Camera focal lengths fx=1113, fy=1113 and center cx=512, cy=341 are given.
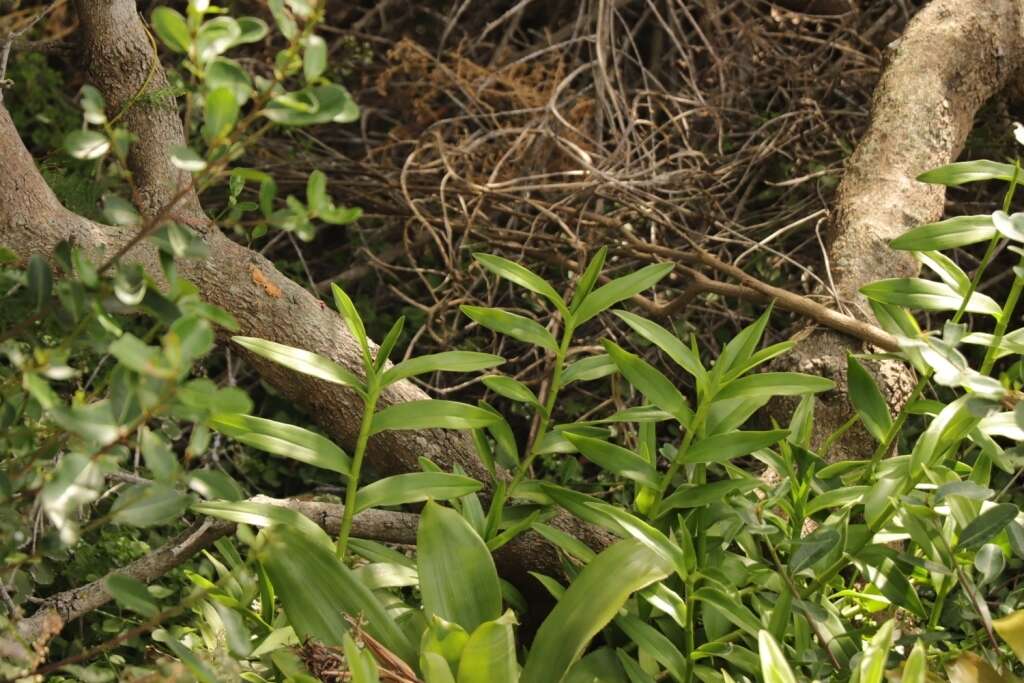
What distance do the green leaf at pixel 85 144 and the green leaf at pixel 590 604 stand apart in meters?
0.60

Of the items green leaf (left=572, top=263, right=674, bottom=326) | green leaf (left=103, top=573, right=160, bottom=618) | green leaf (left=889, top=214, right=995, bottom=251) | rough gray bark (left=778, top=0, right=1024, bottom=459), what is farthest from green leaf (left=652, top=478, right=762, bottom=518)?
green leaf (left=103, top=573, right=160, bottom=618)

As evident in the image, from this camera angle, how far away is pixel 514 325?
1.29 metres

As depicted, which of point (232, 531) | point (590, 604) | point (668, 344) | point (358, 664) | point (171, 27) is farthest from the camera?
point (232, 531)

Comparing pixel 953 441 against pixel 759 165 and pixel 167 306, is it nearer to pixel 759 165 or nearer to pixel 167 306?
pixel 167 306

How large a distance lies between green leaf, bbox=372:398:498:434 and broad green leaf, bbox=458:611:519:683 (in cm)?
27

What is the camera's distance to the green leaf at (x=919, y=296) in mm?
1301

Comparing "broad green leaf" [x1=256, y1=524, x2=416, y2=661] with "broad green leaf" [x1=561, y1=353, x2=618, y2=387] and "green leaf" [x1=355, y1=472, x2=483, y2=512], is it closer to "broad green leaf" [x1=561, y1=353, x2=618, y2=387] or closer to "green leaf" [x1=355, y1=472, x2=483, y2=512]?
"green leaf" [x1=355, y1=472, x2=483, y2=512]

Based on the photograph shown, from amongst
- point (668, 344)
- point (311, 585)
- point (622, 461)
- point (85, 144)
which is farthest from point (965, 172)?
point (85, 144)

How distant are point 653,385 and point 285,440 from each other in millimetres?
407

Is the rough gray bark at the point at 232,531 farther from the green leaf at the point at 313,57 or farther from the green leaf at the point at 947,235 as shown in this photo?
the green leaf at the point at 313,57

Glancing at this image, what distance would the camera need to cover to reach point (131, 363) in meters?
0.67

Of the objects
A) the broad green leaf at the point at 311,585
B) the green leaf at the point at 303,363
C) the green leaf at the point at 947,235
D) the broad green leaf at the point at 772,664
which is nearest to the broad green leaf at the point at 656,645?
the broad green leaf at the point at 772,664

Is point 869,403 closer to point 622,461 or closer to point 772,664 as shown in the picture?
point 622,461

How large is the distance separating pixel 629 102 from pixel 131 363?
2119 millimetres
